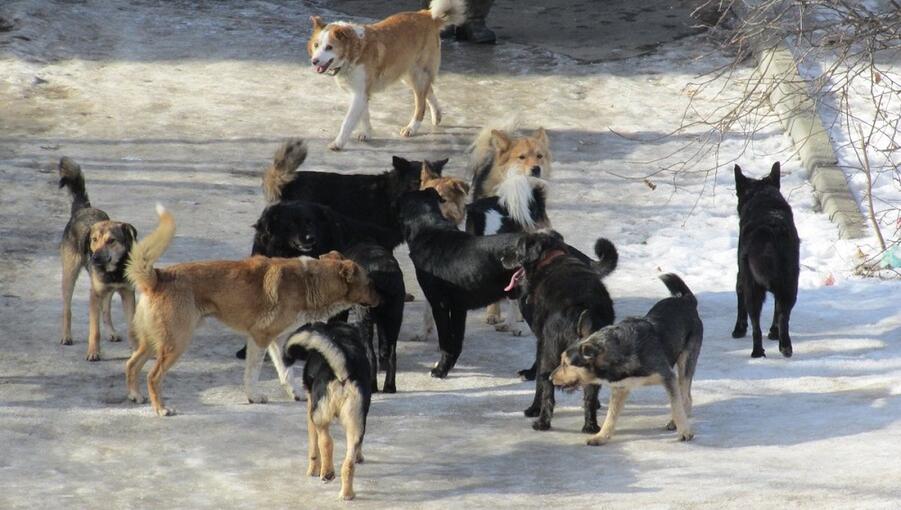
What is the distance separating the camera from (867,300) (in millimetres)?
10188

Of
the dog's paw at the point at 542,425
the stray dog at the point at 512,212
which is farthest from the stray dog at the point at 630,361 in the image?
the stray dog at the point at 512,212

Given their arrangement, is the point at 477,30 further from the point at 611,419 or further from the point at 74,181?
the point at 611,419

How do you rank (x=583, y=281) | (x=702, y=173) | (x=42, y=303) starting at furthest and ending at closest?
1. (x=702, y=173)
2. (x=42, y=303)
3. (x=583, y=281)

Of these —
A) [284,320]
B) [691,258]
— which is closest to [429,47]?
[691,258]

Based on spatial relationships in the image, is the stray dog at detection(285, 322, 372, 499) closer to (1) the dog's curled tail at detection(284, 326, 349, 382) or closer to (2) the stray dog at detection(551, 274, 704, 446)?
(1) the dog's curled tail at detection(284, 326, 349, 382)

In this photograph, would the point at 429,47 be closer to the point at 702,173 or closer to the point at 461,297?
the point at 702,173

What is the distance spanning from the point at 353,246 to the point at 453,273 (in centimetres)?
70

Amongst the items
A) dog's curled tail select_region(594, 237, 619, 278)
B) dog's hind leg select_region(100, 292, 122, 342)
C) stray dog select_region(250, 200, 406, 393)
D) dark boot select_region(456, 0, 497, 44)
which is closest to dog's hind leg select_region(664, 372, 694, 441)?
dog's curled tail select_region(594, 237, 619, 278)

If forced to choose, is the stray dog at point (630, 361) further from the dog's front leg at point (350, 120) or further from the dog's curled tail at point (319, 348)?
the dog's front leg at point (350, 120)

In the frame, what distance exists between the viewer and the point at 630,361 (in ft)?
23.4

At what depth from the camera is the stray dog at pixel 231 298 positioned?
302 inches

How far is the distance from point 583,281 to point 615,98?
7.93m

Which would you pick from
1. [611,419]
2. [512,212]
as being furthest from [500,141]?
[611,419]

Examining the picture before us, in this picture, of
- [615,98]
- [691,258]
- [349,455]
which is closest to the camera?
[349,455]
